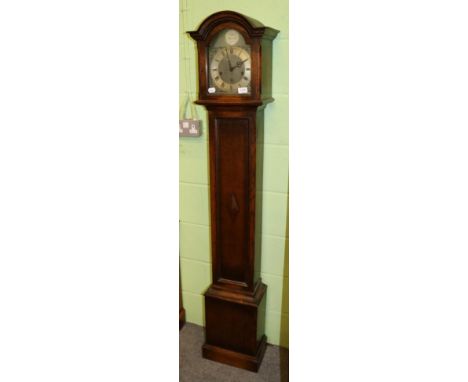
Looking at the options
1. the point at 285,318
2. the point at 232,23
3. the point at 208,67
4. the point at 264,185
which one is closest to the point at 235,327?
the point at 285,318

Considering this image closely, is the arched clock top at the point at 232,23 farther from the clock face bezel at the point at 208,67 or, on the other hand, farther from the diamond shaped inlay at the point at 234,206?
the diamond shaped inlay at the point at 234,206

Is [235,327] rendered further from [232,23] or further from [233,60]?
[232,23]

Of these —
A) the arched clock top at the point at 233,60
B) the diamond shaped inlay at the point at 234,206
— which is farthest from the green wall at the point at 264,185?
the diamond shaped inlay at the point at 234,206

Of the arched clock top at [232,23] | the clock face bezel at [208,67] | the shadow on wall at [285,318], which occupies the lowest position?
the shadow on wall at [285,318]

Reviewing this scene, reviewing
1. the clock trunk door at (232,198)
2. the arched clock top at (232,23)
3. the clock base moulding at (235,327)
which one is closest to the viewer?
the arched clock top at (232,23)

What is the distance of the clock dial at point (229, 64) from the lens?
184cm

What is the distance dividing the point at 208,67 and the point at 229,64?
4.2 inches

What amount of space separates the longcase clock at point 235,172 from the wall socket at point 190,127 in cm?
24

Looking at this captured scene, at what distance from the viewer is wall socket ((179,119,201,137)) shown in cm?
215

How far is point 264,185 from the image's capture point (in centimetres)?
211

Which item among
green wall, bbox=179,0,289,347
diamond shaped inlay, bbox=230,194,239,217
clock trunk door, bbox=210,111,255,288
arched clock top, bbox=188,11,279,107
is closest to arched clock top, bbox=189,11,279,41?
arched clock top, bbox=188,11,279,107
